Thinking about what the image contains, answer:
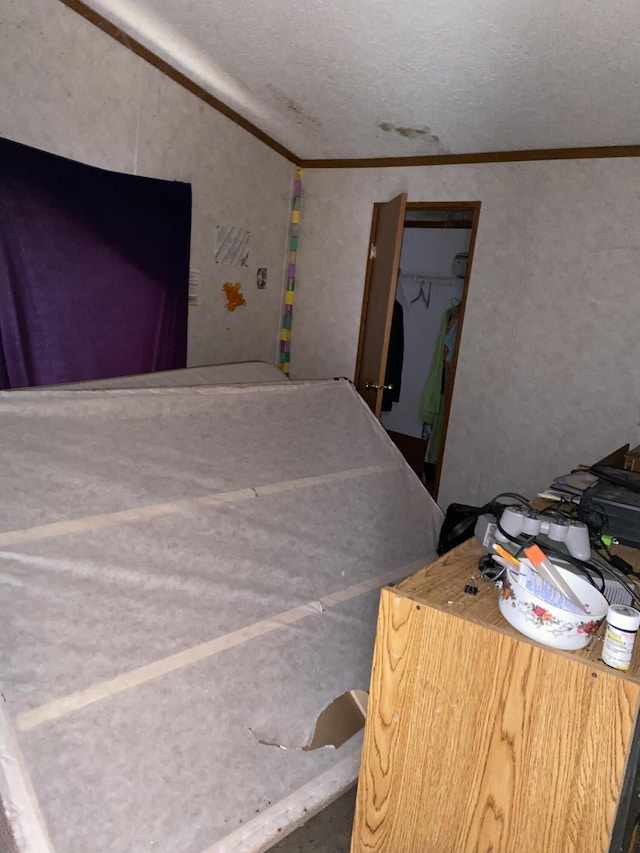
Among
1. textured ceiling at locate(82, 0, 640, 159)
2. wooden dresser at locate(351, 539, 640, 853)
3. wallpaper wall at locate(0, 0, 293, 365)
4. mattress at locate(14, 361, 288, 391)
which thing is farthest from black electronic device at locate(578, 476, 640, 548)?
wallpaper wall at locate(0, 0, 293, 365)

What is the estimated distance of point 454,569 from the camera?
1.49m

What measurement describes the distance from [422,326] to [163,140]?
2.59 metres

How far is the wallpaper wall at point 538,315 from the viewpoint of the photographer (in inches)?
127

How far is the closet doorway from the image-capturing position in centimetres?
407

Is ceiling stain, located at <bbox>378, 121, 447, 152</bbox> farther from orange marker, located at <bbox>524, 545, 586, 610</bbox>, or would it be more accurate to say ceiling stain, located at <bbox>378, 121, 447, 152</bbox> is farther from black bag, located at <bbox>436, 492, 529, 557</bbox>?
orange marker, located at <bbox>524, 545, 586, 610</bbox>

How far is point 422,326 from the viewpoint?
5223mm

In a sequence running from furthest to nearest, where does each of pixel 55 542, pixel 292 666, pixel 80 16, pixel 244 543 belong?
pixel 80 16 → pixel 244 543 → pixel 292 666 → pixel 55 542

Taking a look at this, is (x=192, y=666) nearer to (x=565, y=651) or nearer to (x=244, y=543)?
(x=244, y=543)

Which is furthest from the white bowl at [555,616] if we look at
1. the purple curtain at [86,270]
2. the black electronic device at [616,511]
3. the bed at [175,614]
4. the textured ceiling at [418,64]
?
the purple curtain at [86,270]

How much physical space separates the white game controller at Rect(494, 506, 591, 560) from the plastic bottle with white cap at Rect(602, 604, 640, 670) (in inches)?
13.4

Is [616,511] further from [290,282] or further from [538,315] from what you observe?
[290,282]

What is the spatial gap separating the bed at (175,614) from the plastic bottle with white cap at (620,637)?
86 centimetres

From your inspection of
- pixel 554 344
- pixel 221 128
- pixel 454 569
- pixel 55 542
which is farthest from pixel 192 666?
pixel 221 128

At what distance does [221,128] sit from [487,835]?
364 cm
